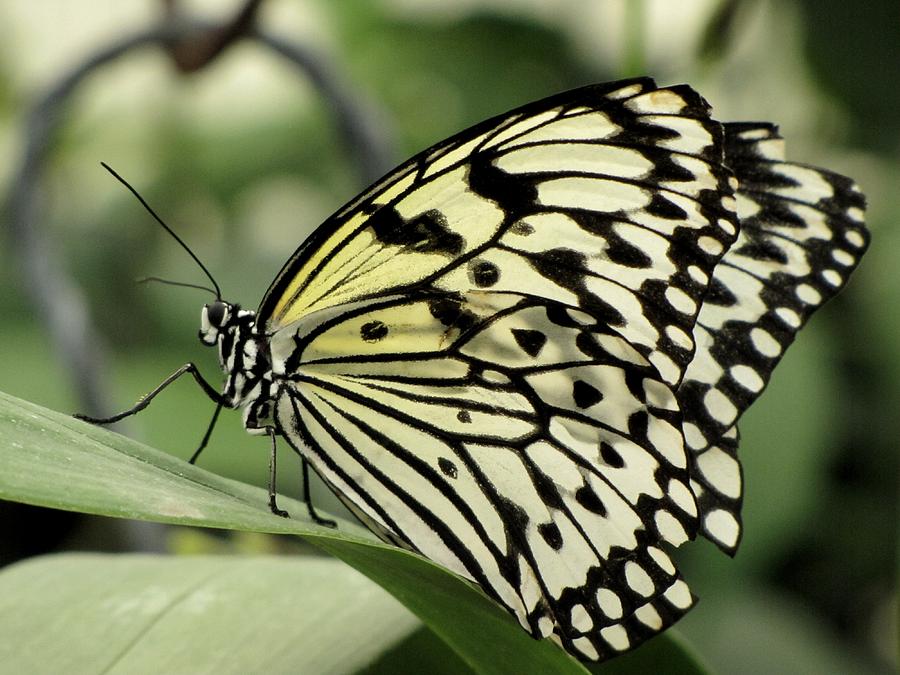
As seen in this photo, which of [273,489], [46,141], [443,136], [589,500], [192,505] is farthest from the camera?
[443,136]

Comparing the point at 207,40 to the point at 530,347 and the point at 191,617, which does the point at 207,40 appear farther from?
the point at 191,617

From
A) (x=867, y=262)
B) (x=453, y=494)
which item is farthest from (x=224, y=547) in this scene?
(x=867, y=262)

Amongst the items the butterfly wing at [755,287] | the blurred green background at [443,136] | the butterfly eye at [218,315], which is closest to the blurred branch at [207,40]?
the butterfly eye at [218,315]

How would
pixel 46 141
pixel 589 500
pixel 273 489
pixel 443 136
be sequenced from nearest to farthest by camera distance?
pixel 273 489 < pixel 589 500 < pixel 46 141 < pixel 443 136

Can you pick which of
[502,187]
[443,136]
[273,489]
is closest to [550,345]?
[502,187]

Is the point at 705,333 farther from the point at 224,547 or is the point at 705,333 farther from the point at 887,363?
the point at 887,363

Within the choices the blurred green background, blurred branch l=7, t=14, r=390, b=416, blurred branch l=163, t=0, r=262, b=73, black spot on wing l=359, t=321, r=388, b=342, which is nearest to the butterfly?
black spot on wing l=359, t=321, r=388, b=342

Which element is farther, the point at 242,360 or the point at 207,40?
the point at 207,40

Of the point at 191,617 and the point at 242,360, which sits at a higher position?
the point at 242,360
